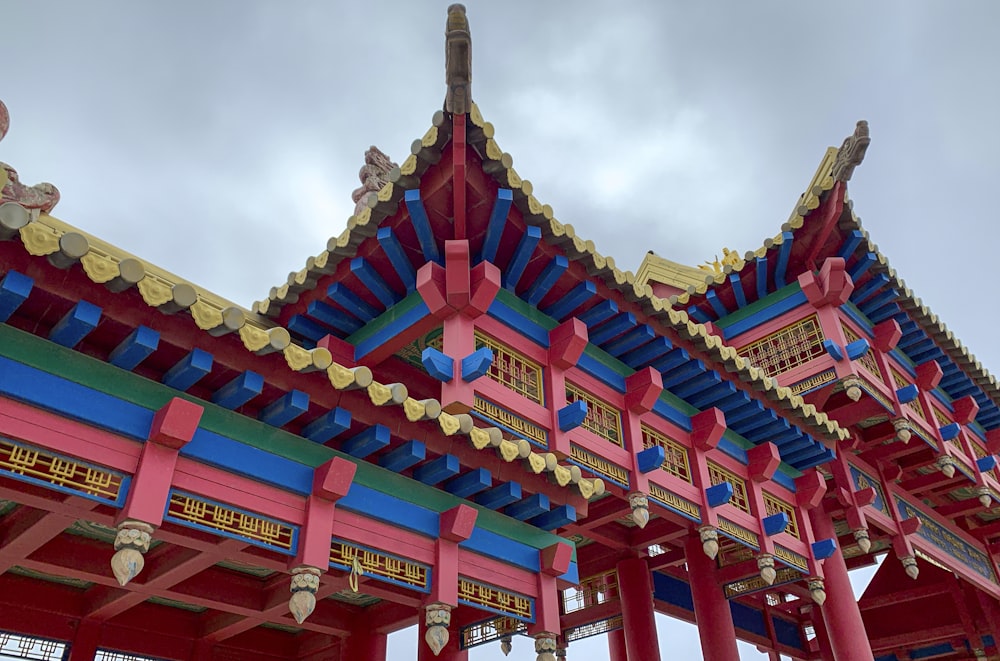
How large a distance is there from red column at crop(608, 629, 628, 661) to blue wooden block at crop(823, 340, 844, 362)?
22.3ft

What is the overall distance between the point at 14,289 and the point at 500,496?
483 centimetres

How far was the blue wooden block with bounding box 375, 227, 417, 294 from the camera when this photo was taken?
10586 mm

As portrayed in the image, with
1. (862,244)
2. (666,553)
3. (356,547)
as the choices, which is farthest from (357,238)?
(862,244)

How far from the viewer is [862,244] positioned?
53.0ft

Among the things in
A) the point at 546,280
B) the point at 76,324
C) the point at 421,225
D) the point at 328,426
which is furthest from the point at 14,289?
the point at 546,280

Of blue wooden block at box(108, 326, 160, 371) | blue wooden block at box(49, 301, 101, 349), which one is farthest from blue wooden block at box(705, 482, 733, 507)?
blue wooden block at box(49, 301, 101, 349)

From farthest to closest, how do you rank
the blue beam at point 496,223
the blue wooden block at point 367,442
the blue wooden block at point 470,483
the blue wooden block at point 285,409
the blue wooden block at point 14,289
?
the blue beam at point 496,223
the blue wooden block at point 470,483
the blue wooden block at point 367,442
the blue wooden block at point 285,409
the blue wooden block at point 14,289

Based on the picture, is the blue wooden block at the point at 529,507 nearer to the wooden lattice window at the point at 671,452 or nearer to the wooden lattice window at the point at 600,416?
the wooden lattice window at the point at 600,416

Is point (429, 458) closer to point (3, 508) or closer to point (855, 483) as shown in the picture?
point (3, 508)

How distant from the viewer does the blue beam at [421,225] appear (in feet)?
33.1

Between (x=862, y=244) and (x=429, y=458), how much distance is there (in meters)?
11.8

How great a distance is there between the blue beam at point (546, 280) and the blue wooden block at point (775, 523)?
16.9 ft

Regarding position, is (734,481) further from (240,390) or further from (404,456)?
(240,390)

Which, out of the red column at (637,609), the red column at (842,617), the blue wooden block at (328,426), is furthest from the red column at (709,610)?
the blue wooden block at (328,426)
